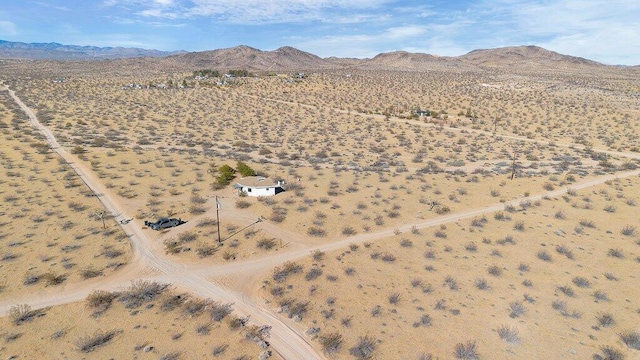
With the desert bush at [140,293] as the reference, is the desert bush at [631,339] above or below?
above

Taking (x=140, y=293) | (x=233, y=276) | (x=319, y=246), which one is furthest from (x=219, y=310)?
(x=319, y=246)

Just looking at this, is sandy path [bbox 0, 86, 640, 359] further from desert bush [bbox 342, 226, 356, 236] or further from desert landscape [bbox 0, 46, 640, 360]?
desert bush [bbox 342, 226, 356, 236]

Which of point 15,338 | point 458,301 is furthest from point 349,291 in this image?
point 15,338

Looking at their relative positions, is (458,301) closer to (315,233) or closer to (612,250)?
(315,233)

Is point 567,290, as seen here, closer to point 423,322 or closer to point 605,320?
point 605,320

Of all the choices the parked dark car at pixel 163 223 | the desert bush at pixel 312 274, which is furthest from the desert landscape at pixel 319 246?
the parked dark car at pixel 163 223

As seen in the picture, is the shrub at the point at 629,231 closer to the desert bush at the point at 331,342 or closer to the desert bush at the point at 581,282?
the desert bush at the point at 581,282
